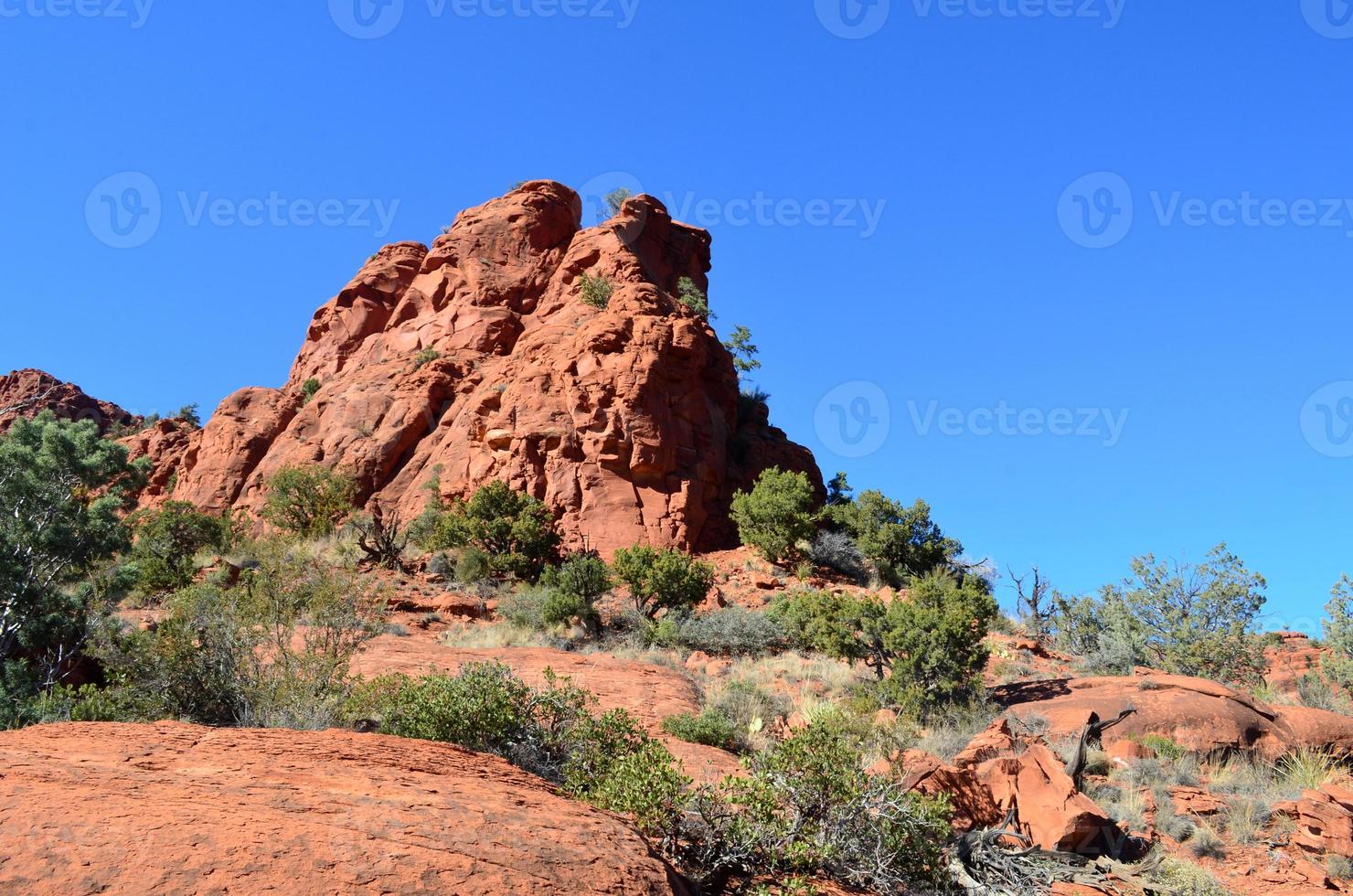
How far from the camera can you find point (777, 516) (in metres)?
25.9

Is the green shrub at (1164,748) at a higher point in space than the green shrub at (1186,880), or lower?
higher

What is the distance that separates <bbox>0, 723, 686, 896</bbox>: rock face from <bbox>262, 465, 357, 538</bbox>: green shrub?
80.1ft

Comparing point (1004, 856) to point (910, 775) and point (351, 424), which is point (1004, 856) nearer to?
point (910, 775)

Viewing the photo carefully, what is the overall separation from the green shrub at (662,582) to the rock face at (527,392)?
4.66 m

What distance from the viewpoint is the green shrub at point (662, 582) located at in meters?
20.5

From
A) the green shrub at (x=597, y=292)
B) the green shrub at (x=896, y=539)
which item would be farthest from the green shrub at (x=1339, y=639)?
the green shrub at (x=597, y=292)

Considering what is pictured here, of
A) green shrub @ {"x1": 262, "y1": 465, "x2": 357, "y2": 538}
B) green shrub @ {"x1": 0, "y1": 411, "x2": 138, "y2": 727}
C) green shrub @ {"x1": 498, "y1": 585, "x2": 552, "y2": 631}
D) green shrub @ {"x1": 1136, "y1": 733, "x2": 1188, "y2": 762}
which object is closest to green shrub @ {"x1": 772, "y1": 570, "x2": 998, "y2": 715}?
green shrub @ {"x1": 1136, "y1": 733, "x2": 1188, "y2": 762}

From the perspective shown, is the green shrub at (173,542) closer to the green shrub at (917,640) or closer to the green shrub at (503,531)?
the green shrub at (503,531)

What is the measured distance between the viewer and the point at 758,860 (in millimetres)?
5867

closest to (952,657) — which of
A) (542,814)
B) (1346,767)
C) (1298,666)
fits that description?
(1346,767)

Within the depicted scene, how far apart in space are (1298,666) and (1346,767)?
11.2 metres

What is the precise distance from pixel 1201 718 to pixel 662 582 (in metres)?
11.8

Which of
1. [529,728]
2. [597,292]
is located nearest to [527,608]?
[529,728]

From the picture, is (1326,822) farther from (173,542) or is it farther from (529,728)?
(173,542)
